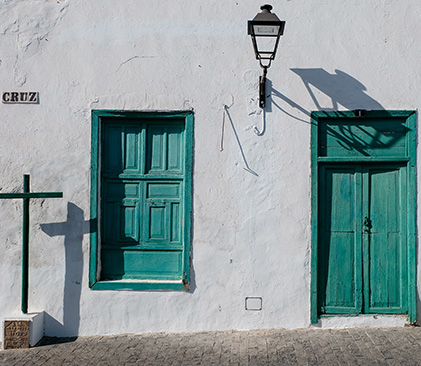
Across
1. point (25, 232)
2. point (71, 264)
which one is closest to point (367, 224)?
point (71, 264)

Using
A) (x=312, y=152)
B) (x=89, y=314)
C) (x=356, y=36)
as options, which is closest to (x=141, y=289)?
(x=89, y=314)

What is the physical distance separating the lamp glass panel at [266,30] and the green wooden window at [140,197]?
4.31ft

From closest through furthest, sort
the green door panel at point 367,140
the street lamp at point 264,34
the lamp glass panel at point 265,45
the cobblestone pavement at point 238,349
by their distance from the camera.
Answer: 1. the cobblestone pavement at point 238,349
2. the street lamp at point 264,34
3. the lamp glass panel at point 265,45
4. the green door panel at point 367,140

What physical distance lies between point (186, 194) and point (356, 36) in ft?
8.51

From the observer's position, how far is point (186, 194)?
573cm

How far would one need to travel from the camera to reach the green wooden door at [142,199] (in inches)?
231

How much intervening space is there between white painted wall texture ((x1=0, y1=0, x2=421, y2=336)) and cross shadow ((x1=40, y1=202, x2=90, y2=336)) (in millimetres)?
11

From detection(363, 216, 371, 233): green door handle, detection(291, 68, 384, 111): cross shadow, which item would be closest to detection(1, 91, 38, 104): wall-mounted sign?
detection(291, 68, 384, 111): cross shadow

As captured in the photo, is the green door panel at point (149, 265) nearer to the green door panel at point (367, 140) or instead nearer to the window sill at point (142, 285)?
the window sill at point (142, 285)

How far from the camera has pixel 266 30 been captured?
16.7 ft

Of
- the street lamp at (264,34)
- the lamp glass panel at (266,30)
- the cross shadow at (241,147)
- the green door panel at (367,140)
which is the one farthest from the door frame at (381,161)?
the lamp glass panel at (266,30)

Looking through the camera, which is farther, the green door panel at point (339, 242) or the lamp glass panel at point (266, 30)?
the green door panel at point (339, 242)

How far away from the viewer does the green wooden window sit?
19.2 feet

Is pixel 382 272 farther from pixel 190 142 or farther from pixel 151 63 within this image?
pixel 151 63
